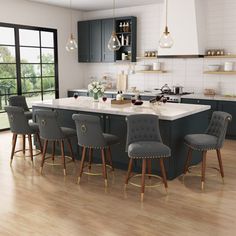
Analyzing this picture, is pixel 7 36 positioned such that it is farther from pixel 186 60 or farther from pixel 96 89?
pixel 186 60

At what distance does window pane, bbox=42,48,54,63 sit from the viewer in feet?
27.2

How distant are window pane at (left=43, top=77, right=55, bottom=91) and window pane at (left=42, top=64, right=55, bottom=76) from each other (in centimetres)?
13

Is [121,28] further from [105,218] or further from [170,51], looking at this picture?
[105,218]

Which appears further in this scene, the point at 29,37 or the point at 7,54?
the point at 29,37

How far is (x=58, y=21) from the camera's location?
855cm

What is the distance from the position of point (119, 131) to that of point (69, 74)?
4.72m

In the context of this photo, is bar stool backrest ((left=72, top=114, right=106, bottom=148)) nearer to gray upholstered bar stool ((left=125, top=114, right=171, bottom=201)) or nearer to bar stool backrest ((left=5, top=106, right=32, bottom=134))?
gray upholstered bar stool ((left=125, top=114, right=171, bottom=201))

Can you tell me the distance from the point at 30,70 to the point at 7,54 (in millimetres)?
710

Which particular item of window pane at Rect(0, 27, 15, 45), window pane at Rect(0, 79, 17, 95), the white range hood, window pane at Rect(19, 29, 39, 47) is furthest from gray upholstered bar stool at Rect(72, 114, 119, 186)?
window pane at Rect(19, 29, 39, 47)

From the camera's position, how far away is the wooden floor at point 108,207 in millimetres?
3166

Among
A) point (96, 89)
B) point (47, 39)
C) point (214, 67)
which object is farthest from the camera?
point (47, 39)

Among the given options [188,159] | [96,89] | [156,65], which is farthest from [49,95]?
[188,159]

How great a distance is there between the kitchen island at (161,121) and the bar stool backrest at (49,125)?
0.63 m

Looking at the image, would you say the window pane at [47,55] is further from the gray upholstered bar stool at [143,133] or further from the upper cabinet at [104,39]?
the gray upholstered bar stool at [143,133]
